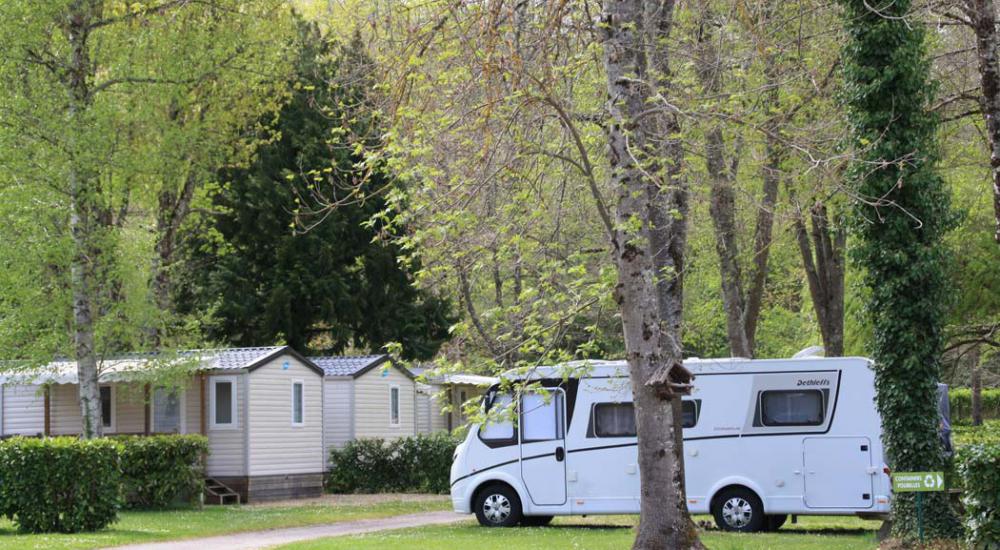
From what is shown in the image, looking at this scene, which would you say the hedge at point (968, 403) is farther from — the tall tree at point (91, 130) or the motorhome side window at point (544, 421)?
the tall tree at point (91, 130)

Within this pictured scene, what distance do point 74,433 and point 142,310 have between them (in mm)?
5486

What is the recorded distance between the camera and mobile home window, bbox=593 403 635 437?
1873 cm

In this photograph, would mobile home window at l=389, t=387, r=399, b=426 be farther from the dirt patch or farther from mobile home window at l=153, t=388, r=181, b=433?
mobile home window at l=153, t=388, r=181, b=433

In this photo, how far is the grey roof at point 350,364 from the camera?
29484 mm

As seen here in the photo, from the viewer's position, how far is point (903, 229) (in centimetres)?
1384

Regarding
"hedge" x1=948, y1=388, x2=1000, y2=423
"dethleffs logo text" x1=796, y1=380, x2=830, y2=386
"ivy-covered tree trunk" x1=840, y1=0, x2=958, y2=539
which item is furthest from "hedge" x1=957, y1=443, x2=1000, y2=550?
"hedge" x1=948, y1=388, x2=1000, y2=423

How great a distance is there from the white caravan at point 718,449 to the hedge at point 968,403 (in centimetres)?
3277

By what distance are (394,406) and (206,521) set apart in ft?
37.1

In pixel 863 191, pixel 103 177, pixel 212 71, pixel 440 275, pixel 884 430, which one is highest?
pixel 212 71

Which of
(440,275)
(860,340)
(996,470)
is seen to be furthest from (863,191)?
(860,340)

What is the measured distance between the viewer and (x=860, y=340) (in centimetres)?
2470

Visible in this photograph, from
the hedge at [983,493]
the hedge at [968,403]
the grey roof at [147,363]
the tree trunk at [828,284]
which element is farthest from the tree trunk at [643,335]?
the hedge at [968,403]

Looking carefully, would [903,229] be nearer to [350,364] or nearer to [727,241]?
[727,241]

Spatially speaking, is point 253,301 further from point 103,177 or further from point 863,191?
point 863,191
